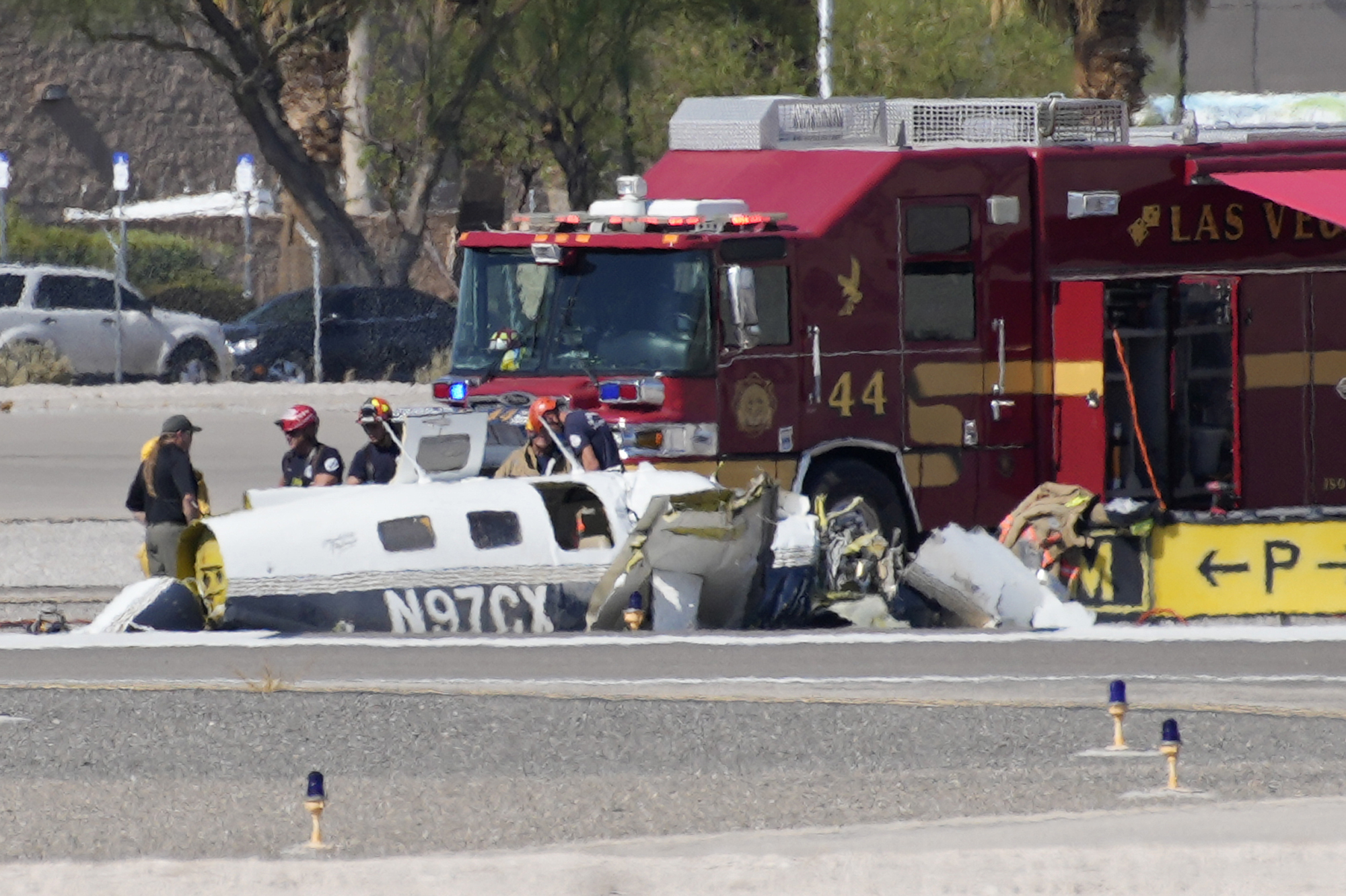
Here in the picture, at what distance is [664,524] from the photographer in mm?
13859

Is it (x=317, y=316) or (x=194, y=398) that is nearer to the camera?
(x=194, y=398)

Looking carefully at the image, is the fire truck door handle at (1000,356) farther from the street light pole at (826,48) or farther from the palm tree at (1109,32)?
the palm tree at (1109,32)

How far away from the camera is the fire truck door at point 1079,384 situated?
674 inches

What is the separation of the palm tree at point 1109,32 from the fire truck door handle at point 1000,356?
17.9 m

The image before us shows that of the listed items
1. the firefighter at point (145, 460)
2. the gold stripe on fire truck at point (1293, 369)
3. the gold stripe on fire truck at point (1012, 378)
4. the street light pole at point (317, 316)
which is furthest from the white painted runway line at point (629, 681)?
the street light pole at point (317, 316)

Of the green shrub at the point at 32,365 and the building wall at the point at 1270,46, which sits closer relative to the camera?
the green shrub at the point at 32,365

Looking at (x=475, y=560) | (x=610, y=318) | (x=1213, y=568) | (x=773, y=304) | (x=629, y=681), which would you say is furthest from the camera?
(x=773, y=304)

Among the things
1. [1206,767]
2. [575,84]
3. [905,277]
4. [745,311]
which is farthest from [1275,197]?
[575,84]

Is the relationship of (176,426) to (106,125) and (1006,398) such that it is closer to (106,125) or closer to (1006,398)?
(1006,398)

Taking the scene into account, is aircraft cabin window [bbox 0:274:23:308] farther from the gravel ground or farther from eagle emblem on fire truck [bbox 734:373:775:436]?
the gravel ground

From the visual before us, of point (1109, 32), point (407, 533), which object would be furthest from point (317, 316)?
point (407, 533)

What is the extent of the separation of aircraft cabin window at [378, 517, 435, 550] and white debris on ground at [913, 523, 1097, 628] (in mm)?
2992

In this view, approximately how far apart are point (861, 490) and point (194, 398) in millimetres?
13305

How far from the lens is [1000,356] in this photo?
1722cm
